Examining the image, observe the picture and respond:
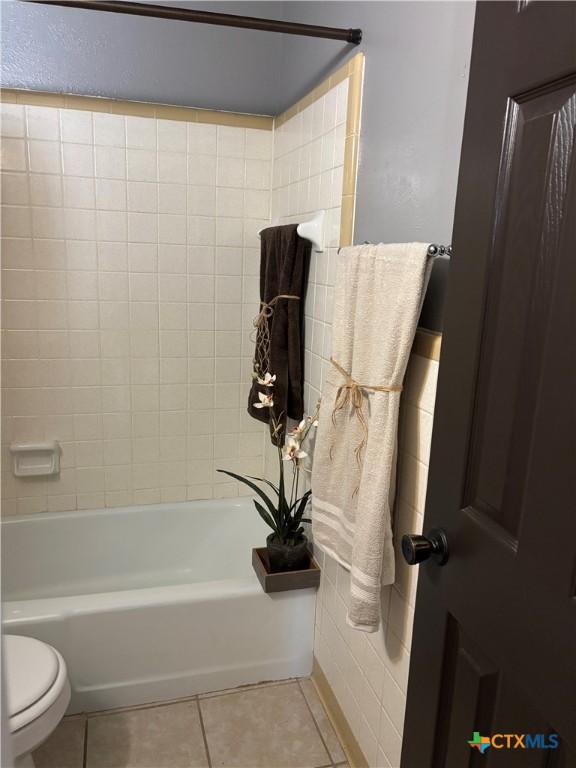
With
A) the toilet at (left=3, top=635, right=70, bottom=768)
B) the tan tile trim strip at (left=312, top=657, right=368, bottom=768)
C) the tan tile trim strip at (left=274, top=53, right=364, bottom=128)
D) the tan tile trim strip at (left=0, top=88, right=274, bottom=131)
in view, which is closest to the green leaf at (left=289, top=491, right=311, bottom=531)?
the tan tile trim strip at (left=312, top=657, right=368, bottom=768)

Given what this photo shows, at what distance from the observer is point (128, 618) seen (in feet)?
6.16

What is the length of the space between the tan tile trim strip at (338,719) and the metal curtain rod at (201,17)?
1.96m

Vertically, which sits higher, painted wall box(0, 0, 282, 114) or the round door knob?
painted wall box(0, 0, 282, 114)

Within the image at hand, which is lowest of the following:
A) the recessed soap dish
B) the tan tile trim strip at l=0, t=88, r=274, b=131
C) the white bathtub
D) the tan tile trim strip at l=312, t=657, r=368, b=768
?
the tan tile trim strip at l=312, t=657, r=368, b=768

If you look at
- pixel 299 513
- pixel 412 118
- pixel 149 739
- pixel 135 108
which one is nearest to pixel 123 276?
pixel 135 108

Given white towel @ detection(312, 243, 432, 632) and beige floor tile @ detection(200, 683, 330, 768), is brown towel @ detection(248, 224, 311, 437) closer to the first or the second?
white towel @ detection(312, 243, 432, 632)

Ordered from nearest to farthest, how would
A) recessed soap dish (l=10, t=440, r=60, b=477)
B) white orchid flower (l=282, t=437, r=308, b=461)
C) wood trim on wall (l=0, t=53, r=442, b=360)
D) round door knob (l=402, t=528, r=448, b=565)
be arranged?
round door knob (l=402, t=528, r=448, b=565) → wood trim on wall (l=0, t=53, r=442, b=360) → white orchid flower (l=282, t=437, r=308, b=461) → recessed soap dish (l=10, t=440, r=60, b=477)

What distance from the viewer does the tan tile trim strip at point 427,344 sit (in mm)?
1259

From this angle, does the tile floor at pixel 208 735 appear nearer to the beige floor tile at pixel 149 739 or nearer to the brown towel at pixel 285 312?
the beige floor tile at pixel 149 739

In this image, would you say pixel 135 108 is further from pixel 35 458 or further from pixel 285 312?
pixel 35 458

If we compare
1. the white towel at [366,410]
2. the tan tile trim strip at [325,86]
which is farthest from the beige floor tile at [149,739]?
the tan tile trim strip at [325,86]

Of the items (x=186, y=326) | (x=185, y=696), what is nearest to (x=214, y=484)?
(x=186, y=326)

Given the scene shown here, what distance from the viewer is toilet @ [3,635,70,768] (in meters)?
1.42

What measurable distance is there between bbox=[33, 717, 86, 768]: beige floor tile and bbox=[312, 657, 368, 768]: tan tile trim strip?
763mm
